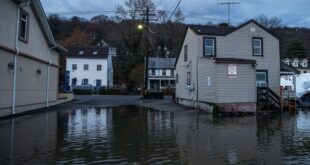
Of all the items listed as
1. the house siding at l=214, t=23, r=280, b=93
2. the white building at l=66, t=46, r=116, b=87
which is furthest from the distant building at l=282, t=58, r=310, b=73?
the house siding at l=214, t=23, r=280, b=93

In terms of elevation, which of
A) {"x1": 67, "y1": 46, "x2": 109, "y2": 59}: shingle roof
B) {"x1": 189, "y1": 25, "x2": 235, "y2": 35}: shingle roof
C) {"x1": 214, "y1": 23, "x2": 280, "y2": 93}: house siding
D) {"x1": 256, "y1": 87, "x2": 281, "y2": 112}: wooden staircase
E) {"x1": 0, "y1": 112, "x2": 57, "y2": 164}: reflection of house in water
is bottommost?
{"x1": 0, "y1": 112, "x2": 57, "y2": 164}: reflection of house in water

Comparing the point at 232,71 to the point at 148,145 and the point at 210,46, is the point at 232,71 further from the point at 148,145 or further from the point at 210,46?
the point at 148,145

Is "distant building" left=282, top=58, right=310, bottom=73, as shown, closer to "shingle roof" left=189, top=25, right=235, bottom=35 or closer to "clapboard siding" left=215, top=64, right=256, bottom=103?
"shingle roof" left=189, top=25, right=235, bottom=35

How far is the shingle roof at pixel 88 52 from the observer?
72188 mm

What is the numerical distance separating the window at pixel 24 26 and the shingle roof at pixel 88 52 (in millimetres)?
51578

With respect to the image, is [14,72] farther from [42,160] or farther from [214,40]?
[214,40]

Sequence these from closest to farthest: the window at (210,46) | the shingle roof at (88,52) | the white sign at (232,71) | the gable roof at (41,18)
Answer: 1. the gable roof at (41,18)
2. the white sign at (232,71)
3. the window at (210,46)
4. the shingle roof at (88,52)

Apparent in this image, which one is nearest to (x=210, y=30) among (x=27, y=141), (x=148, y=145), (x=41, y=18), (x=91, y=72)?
(x=41, y=18)

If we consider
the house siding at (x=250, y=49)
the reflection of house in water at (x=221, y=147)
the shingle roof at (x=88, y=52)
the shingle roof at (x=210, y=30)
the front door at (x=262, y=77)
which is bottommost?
the reflection of house in water at (x=221, y=147)

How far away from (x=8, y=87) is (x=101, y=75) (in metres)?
54.5

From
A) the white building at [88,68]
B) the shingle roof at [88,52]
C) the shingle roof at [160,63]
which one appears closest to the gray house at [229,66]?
the white building at [88,68]

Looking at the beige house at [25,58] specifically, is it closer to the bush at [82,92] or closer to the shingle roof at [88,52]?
the bush at [82,92]

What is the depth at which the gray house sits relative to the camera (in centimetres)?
2327

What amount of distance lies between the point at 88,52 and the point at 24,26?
175ft
